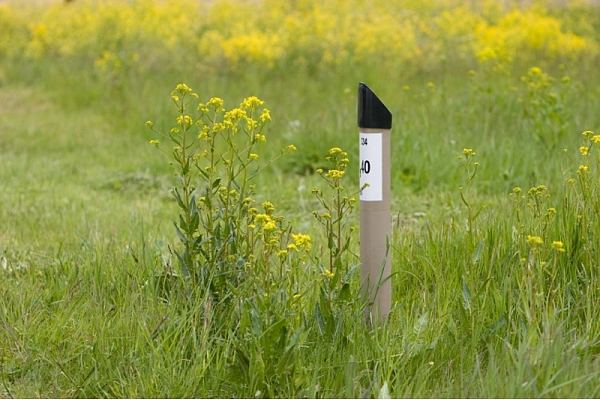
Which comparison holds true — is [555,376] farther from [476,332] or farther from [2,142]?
[2,142]

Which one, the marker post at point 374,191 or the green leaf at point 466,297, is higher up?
the marker post at point 374,191

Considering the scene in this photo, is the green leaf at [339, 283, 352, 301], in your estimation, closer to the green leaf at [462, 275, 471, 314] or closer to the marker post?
the marker post

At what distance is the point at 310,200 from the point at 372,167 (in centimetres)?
276

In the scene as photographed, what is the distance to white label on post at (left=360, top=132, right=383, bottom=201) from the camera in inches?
119

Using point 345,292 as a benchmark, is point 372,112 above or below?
above

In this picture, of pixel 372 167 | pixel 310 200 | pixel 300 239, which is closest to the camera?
pixel 300 239

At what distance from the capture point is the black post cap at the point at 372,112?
9.79 ft

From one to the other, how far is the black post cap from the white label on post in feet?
0.12

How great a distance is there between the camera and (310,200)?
578cm

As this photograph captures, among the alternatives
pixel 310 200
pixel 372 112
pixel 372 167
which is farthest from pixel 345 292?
pixel 310 200

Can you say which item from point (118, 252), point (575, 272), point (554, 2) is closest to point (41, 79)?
point (118, 252)

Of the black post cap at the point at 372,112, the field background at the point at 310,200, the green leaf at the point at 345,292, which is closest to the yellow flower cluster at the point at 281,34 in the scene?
the field background at the point at 310,200

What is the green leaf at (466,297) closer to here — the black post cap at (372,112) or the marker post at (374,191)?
the marker post at (374,191)

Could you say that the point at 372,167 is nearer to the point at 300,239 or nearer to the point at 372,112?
the point at 372,112
